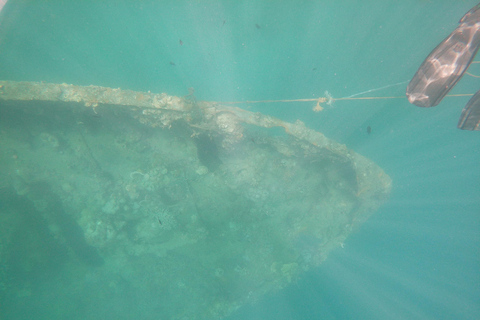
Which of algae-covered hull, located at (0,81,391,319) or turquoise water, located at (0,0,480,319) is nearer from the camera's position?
algae-covered hull, located at (0,81,391,319)

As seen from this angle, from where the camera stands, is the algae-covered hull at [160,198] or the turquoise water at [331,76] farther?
the turquoise water at [331,76]

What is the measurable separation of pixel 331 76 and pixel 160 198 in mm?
23032

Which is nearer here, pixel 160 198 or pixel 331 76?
pixel 160 198

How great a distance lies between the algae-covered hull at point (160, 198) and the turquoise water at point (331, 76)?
165 inches

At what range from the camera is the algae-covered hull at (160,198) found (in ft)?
15.5

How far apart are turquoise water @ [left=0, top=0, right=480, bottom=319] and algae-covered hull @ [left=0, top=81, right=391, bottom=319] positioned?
4.19 meters

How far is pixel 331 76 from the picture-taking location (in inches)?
829

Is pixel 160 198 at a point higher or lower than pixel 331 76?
lower

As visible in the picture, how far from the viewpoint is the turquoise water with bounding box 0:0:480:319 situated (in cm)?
1281

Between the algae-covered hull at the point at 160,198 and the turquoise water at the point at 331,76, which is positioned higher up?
the turquoise water at the point at 331,76

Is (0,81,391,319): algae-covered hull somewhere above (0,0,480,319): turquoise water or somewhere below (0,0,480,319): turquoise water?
below

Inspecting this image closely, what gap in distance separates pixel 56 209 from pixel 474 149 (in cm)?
3891

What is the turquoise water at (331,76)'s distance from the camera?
42.0ft

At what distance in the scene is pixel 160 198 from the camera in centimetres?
554
